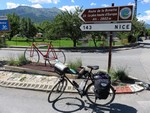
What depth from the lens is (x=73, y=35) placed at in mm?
24172

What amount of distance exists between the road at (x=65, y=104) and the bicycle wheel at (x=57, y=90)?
5.6 inches

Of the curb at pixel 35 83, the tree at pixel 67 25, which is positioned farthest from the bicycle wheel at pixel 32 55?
the tree at pixel 67 25

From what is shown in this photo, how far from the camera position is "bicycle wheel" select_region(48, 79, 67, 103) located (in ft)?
21.1

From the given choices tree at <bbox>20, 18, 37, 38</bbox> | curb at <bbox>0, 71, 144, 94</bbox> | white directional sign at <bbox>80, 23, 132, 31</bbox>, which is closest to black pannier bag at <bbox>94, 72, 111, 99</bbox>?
curb at <bbox>0, 71, 144, 94</bbox>

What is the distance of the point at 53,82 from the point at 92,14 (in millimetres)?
2967

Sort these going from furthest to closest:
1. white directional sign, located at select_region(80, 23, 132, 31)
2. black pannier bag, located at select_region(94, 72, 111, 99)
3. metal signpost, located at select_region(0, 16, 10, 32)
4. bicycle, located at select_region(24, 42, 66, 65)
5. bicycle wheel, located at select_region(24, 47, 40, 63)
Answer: metal signpost, located at select_region(0, 16, 10, 32), bicycle wheel, located at select_region(24, 47, 40, 63), bicycle, located at select_region(24, 42, 66, 65), white directional sign, located at select_region(80, 23, 132, 31), black pannier bag, located at select_region(94, 72, 111, 99)

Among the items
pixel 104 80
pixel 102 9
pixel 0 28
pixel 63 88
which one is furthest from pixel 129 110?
pixel 0 28

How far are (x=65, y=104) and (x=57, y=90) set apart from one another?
0.56 meters

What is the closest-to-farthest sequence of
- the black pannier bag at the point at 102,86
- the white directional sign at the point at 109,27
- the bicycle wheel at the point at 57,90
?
the black pannier bag at the point at 102,86 → the bicycle wheel at the point at 57,90 → the white directional sign at the point at 109,27

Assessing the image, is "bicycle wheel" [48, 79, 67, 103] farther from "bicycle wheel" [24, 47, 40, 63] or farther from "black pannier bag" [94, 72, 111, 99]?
"bicycle wheel" [24, 47, 40, 63]

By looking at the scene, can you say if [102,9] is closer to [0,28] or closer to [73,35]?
[0,28]

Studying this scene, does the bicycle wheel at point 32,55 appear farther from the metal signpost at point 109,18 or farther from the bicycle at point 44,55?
the metal signpost at point 109,18

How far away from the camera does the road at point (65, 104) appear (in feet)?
18.9

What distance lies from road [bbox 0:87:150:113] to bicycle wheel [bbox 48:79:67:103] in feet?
0.46
